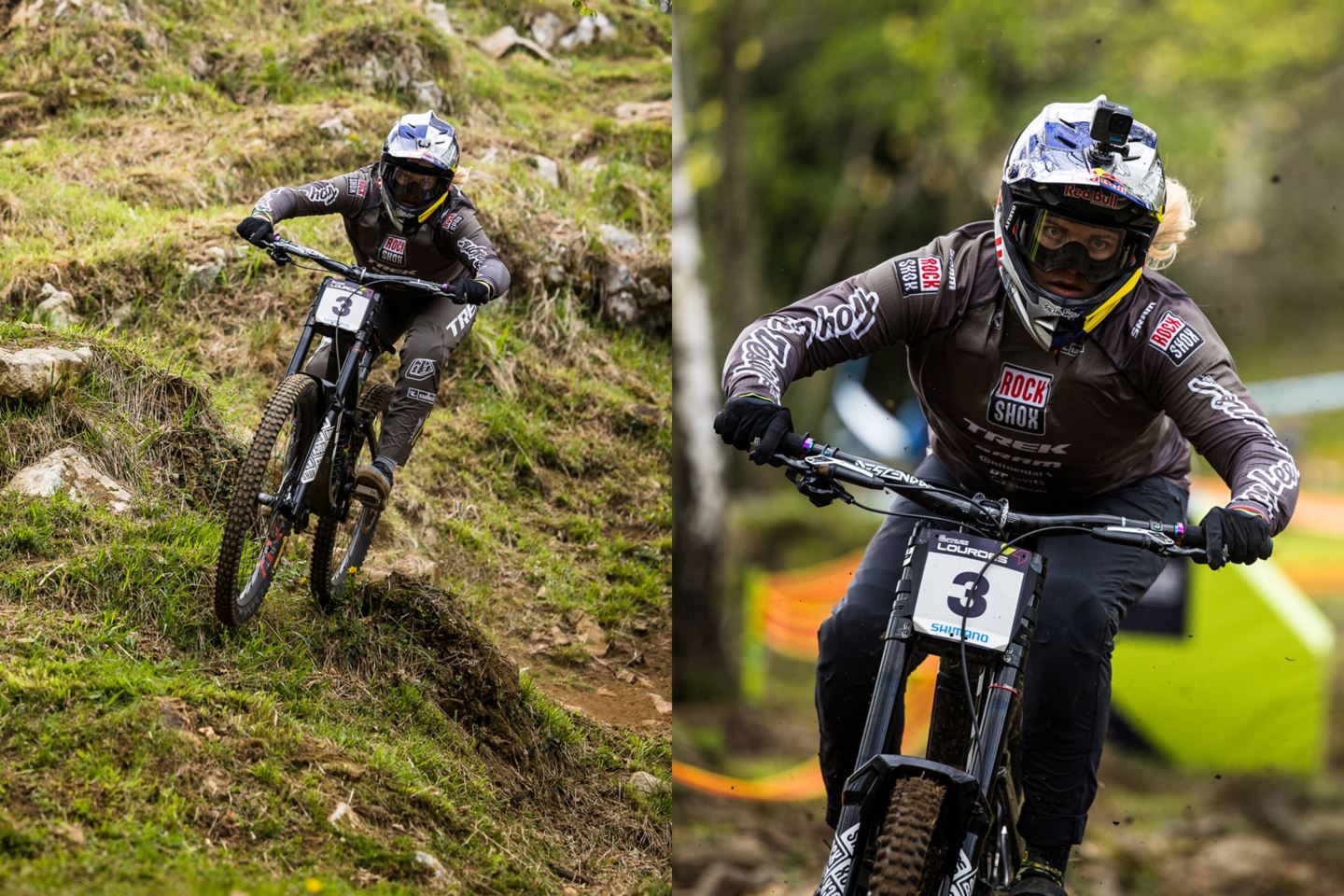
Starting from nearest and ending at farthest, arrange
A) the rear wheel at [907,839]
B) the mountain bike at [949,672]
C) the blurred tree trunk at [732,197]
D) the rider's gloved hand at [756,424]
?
the rear wheel at [907,839] < the mountain bike at [949,672] < the rider's gloved hand at [756,424] < the blurred tree trunk at [732,197]

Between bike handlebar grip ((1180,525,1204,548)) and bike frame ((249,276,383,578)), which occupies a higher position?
bike handlebar grip ((1180,525,1204,548))

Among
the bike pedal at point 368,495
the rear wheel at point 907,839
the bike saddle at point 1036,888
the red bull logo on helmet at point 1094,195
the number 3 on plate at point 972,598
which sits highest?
the red bull logo on helmet at point 1094,195

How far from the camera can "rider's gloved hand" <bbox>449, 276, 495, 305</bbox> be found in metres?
4.71

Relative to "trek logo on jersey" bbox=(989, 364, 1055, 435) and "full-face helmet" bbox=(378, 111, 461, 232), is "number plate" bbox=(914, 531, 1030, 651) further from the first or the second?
"full-face helmet" bbox=(378, 111, 461, 232)

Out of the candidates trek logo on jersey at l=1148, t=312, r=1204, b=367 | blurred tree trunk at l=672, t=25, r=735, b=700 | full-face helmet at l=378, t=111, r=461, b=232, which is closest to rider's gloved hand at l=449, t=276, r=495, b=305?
full-face helmet at l=378, t=111, r=461, b=232

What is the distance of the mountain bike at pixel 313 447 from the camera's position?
4.47 metres

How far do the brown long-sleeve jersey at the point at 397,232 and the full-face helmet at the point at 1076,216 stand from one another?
197 centimetres

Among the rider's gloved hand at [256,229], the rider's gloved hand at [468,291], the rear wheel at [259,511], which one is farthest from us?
the rider's gloved hand at [468,291]

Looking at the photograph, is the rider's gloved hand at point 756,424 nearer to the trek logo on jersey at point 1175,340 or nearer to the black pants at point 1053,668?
the black pants at point 1053,668

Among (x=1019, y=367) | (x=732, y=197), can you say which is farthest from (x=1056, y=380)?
(x=732, y=197)

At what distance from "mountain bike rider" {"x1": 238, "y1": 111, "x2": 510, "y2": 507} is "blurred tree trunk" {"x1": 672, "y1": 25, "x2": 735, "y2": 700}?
2.00 metres

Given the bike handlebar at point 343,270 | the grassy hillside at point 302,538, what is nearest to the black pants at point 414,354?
the bike handlebar at point 343,270

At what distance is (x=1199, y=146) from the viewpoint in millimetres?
6734

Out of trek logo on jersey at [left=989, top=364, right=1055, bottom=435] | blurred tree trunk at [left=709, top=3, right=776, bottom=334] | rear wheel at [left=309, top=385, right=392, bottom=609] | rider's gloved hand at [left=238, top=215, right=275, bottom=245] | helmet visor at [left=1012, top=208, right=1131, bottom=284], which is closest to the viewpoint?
helmet visor at [left=1012, top=208, right=1131, bottom=284]
